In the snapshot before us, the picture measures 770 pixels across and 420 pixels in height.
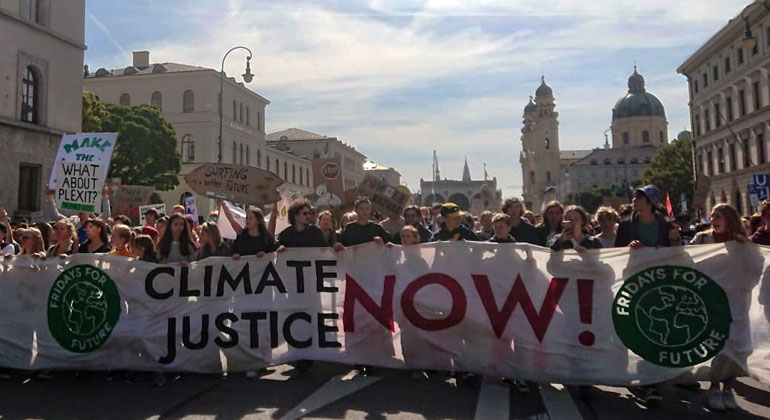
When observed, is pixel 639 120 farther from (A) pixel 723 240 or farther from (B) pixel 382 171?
(A) pixel 723 240

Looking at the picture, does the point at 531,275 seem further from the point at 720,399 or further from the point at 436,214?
the point at 436,214

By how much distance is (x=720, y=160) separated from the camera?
55562mm

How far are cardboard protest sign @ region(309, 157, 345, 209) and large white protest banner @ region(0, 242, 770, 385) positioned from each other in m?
7.44

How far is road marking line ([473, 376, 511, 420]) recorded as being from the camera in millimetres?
5156

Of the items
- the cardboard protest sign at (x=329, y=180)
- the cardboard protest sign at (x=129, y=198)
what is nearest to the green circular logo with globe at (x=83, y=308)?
the cardboard protest sign at (x=329, y=180)

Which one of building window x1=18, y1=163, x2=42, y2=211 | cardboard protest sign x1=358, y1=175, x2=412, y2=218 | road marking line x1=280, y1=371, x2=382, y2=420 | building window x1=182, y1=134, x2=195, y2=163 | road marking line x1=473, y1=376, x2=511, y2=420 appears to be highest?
building window x1=182, y1=134, x2=195, y2=163

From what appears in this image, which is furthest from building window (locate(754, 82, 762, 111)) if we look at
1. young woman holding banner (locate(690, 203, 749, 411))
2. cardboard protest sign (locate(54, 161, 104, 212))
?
cardboard protest sign (locate(54, 161, 104, 212))

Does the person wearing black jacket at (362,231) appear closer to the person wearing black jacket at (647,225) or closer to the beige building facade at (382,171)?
the person wearing black jacket at (647,225)

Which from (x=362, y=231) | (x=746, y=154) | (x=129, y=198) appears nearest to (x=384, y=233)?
(x=362, y=231)

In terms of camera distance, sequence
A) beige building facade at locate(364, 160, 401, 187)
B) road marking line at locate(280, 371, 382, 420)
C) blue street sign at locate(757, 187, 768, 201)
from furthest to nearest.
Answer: beige building facade at locate(364, 160, 401, 187) < blue street sign at locate(757, 187, 768, 201) < road marking line at locate(280, 371, 382, 420)

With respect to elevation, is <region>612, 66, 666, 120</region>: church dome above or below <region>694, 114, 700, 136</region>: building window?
above

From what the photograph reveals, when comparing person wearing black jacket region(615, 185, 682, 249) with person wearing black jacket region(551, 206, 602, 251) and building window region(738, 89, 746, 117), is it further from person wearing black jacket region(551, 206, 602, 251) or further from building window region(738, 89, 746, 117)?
building window region(738, 89, 746, 117)

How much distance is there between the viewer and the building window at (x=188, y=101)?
62688 millimetres

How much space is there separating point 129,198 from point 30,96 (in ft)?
50.6
